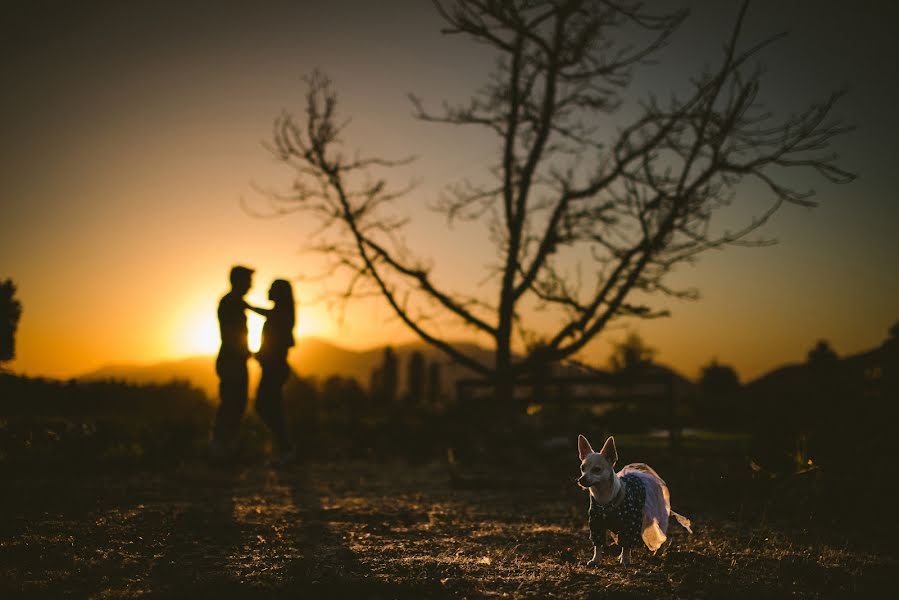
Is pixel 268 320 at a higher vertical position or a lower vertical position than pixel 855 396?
higher

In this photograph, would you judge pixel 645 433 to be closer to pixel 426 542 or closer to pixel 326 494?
pixel 326 494

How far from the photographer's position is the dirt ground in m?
3.95

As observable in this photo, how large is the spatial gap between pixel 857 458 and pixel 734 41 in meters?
6.29

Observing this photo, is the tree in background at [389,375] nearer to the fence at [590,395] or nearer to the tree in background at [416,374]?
the tree in background at [416,374]

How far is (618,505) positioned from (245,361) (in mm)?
6769

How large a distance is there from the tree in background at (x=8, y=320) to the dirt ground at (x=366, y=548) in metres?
2.00

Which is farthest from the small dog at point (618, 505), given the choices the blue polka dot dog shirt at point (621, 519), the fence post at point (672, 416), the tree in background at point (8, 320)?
the tree in background at point (8, 320)

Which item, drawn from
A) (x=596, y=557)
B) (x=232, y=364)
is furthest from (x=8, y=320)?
(x=596, y=557)

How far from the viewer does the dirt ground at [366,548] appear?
156 inches

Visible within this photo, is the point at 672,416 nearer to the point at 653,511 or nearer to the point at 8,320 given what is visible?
the point at 653,511

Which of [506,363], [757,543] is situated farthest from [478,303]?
[757,543]

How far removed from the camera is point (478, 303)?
1152cm

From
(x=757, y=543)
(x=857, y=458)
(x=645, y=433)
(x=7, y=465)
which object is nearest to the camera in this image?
(x=757, y=543)

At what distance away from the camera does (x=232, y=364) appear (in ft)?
30.9
